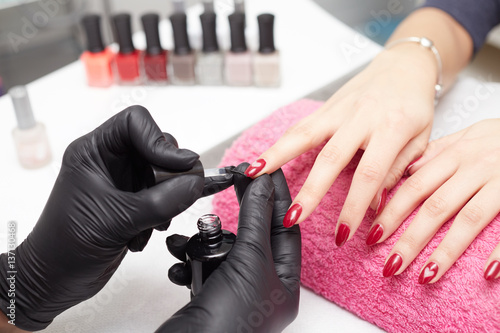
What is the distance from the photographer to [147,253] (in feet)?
2.15

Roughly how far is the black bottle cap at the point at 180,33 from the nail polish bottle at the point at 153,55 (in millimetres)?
34

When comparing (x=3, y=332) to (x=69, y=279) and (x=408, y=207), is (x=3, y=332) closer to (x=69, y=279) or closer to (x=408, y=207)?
(x=69, y=279)

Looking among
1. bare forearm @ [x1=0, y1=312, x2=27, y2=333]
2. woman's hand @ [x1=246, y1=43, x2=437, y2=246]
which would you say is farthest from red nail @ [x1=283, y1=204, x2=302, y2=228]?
bare forearm @ [x1=0, y1=312, x2=27, y2=333]

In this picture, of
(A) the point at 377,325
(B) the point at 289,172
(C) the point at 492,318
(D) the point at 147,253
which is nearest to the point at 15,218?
(D) the point at 147,253

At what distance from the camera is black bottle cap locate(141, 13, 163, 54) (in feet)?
3.20

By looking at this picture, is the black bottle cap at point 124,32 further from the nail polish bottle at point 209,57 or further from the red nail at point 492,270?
the red nail at point 492,270

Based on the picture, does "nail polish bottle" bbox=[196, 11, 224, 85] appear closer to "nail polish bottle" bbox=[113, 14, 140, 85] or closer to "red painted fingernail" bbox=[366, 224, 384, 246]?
"nail polish bottle" bbox=[113, 14, 140, 85]

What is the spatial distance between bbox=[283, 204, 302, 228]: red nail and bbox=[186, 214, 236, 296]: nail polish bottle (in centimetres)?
7

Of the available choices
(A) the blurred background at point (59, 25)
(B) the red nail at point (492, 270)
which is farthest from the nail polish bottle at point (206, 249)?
(A) the blurred background at point (59, 25)

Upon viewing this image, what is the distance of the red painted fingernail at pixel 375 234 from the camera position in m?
0.53

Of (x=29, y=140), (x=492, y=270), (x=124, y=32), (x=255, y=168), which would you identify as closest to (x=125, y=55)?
(x=124, y=32)

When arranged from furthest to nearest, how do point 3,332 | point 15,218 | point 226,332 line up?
point 15,218 → point 3,332 → point 226,332

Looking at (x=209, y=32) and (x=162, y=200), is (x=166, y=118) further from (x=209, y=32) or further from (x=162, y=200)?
(x=162, y=200)

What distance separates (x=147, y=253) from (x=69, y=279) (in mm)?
177
